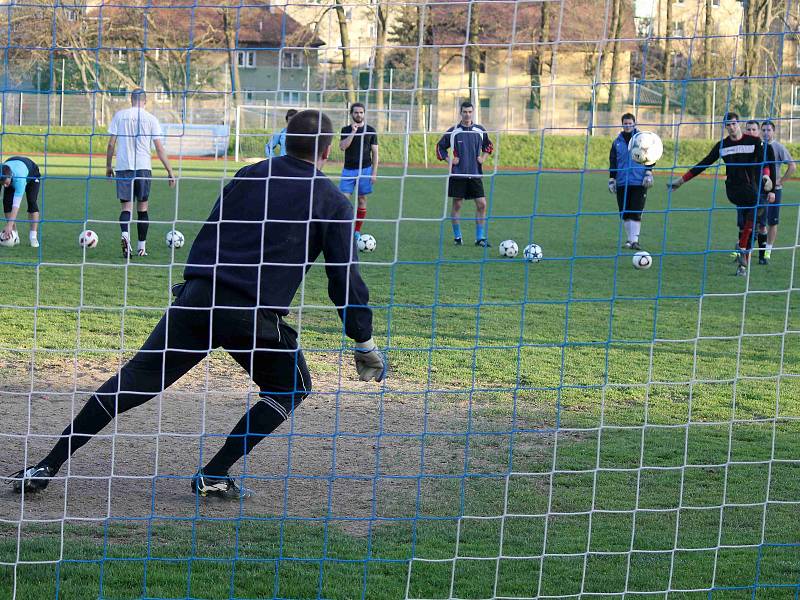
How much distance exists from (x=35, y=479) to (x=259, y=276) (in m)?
1.43

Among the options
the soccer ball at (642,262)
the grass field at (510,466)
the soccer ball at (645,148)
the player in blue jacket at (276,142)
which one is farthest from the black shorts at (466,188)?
the player in blue jacket at (276,142)

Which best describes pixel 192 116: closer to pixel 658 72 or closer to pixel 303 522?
pixel 658 72

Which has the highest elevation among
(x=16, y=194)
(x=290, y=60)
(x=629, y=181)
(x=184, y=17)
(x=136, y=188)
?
(x=290, y=60)

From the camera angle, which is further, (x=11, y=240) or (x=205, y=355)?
(x=11, y=240)

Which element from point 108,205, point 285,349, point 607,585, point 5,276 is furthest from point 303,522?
point 108,205

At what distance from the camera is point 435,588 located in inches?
152

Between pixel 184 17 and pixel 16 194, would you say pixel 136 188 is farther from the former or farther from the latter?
pixel 184 17

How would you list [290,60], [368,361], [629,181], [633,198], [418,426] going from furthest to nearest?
[290,60], [633,198], [629,181], [418,426], [368,361]

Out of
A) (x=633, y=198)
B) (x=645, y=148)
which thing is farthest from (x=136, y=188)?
(x=633, y=198)

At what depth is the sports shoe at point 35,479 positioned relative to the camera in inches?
177

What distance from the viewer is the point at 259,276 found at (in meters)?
4.22

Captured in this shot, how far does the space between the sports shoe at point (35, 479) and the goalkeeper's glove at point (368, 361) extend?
1.51 m

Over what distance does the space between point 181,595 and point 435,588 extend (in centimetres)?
97

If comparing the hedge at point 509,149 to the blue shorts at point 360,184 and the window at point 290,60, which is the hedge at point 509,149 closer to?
the blue shorts at point 360,184
